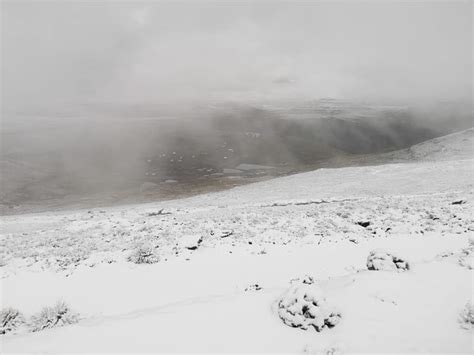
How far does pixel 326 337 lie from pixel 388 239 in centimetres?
938

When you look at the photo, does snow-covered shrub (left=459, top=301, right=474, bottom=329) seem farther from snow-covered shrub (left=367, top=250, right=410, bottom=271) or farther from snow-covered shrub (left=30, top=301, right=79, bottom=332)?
snow-covered shrub (left=30, top=301, right=79, bottom=332)

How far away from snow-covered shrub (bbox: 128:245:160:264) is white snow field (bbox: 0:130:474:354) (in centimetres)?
5

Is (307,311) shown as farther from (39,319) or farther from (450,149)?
(450,149)

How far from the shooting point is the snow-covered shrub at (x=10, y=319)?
355 inches

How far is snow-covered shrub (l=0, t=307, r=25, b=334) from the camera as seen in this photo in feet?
29.6

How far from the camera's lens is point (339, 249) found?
44.9ft

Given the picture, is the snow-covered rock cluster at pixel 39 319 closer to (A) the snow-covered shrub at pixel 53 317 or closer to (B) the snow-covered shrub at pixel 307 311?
(A) the snow-covered shrub at pixel 53 317

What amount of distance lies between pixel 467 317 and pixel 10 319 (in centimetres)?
1302

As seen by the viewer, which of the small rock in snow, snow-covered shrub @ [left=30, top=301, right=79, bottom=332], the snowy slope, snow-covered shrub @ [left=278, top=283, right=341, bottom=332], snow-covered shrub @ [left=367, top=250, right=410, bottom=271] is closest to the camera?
snow-covered shrub @ [left=278, top=283, right=341, bottom=332]

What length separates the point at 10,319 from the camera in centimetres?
931

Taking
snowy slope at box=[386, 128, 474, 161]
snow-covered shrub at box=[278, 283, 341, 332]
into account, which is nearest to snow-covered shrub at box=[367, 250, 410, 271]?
snow-covered shrub at box=[278, 283, 341, 332]

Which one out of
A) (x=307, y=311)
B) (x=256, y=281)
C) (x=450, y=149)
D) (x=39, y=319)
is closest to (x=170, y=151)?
(x=450, y=149)

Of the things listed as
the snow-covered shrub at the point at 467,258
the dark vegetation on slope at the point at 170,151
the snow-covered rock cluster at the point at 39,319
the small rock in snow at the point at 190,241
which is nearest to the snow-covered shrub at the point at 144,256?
the small rock in snow at the point at 190,241

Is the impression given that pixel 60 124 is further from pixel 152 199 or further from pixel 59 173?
pixel 152 199
